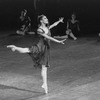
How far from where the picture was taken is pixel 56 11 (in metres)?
23.7

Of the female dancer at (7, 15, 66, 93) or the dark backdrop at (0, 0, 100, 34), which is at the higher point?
the female dancer at (7, 15, 66, 93)

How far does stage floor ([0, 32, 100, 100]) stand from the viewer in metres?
9.34

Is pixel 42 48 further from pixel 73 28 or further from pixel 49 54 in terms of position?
pixel 73 28

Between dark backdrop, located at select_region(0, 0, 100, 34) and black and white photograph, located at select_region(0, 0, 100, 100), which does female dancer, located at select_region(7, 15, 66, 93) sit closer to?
black and white photograph, located at select_region(0, 0, 100, 100)

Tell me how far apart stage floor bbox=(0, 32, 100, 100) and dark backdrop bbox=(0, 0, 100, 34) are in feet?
16.7

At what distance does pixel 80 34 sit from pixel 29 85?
Result: 1087cm

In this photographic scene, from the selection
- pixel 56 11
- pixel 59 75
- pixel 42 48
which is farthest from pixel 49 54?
pixel 56 11

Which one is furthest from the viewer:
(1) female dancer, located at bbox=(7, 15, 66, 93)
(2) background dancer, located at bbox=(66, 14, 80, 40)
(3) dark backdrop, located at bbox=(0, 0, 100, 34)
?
(3) dark backdrop, located at bbox=(0, 0, 100, 34)

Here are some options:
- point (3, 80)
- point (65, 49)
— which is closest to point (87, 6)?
point (65, 49)

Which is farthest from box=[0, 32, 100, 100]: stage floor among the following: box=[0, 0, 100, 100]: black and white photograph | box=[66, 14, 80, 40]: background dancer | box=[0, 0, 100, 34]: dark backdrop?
box=[0, 0, 100, 34]: dark backdrop

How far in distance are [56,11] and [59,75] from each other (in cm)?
1263

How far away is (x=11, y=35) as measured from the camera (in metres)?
21.9

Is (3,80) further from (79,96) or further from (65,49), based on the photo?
(65,49)

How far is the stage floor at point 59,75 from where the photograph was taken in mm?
9336
